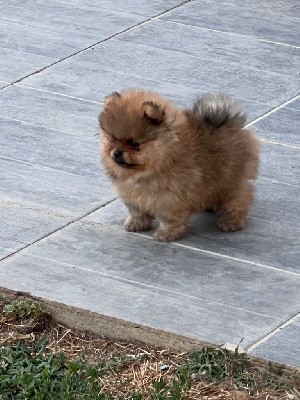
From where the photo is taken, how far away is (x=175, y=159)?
636 centimetres

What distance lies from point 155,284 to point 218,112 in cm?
111

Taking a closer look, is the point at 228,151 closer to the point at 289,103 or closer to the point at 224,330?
the point at 224,330

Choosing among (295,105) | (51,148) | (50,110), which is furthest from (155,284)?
(295,105)

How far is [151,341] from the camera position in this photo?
552 cm

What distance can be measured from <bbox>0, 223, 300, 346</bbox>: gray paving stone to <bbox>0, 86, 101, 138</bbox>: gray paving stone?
1521mm

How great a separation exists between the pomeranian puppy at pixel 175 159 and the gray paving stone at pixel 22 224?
45cm

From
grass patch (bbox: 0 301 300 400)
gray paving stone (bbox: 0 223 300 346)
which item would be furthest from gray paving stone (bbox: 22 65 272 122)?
grass patch (bbox: 0 301 300 400)

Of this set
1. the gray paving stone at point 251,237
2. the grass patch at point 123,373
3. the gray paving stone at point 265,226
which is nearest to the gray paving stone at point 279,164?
the gray paving stone at point 265,226

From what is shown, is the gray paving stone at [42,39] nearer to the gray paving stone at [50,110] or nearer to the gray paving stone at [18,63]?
the gray paving stone at [18,63]

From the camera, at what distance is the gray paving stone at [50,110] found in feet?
26.3

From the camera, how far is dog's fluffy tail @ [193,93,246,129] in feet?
21.5

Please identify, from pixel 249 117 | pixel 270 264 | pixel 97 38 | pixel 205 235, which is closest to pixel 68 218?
pixel 205 235

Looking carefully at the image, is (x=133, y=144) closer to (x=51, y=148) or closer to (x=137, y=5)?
(x=51, y=148)

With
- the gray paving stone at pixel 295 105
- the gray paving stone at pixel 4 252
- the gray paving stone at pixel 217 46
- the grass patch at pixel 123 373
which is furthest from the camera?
the gray paving stone at pixel 217 46
